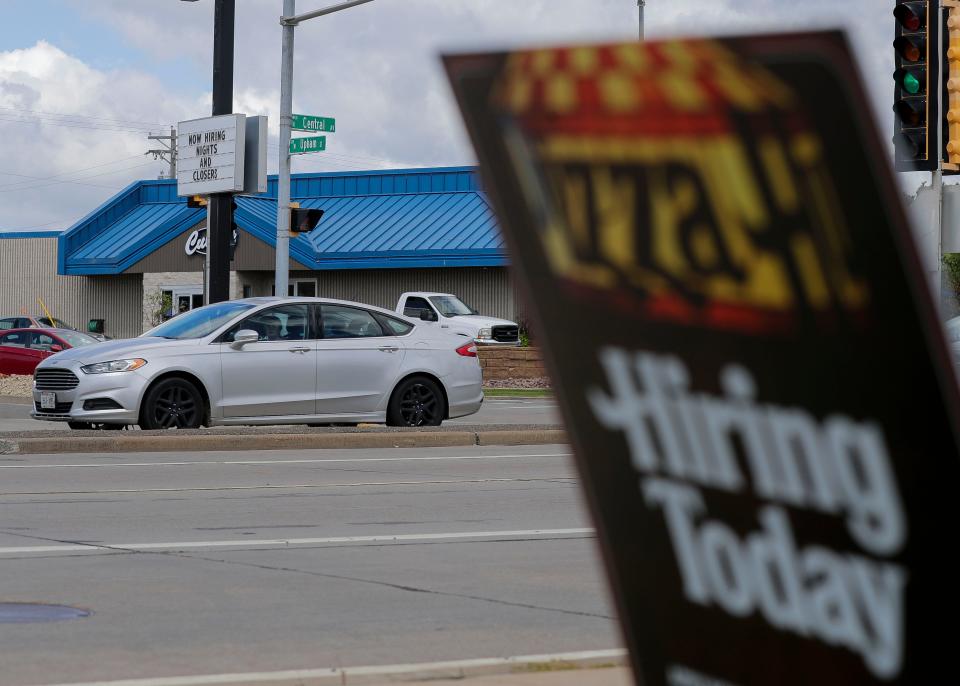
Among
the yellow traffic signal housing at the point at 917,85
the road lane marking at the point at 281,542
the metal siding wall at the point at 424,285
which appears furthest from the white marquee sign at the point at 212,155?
the metal siding wall at the point at 424,285

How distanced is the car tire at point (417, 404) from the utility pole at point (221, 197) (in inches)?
298

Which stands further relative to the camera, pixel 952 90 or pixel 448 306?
pixel 448 306

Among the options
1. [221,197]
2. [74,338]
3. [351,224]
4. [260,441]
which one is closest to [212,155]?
[221,197]

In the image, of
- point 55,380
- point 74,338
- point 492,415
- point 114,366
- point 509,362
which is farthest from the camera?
point 509,362

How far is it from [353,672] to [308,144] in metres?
20.4

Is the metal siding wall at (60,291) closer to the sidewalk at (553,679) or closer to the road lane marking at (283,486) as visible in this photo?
the road lane marking at (283,486)

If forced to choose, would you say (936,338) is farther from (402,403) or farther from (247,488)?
(402,403)

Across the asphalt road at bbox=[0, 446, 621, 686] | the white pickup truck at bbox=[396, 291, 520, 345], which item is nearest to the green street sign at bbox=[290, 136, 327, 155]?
the white pickup truck at bbox=[396, 291, 520, 345]

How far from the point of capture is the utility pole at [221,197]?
24922 mm

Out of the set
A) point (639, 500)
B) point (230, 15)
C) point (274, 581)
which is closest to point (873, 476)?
point (639, 500)

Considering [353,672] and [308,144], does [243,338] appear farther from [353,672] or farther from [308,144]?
[353,672]

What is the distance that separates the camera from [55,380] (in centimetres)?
1689

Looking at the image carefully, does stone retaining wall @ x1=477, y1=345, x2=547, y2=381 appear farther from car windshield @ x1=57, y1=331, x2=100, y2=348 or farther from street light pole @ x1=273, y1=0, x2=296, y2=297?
street light pole @ x1=273, y1=0, x2=296, y2=297

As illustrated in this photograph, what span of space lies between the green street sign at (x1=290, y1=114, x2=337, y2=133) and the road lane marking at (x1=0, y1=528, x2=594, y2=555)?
16.0 metres
